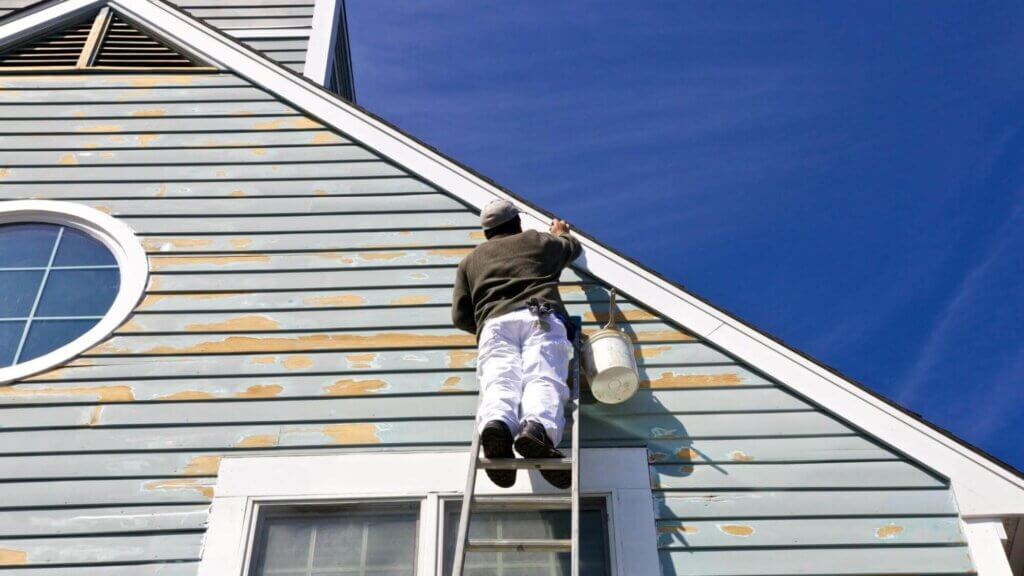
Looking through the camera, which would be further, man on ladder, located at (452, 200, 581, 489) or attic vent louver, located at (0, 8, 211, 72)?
attic vent louver, located at (0, 8, 211, 72)

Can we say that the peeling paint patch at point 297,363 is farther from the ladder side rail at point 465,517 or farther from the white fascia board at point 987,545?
the white fascia board at point 987,545

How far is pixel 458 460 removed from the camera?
498 cm

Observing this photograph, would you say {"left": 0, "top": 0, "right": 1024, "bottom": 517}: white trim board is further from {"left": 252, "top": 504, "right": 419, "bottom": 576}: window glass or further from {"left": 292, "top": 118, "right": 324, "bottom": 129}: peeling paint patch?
{"left": 252, "top": 504, "right": 419, "bottom": 576}: window glass

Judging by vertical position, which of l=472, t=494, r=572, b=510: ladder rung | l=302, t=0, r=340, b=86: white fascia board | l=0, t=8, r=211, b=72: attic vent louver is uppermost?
l=302, t=0, r=340, b=86: white fascia board

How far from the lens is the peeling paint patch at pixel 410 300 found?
5777 mm

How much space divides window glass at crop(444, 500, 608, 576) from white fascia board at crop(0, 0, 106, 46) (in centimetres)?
498

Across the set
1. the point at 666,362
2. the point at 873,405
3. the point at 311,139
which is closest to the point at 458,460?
the point at 666,362

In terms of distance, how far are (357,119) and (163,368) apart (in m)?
2.17

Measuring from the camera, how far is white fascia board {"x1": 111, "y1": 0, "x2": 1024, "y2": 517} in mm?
4938

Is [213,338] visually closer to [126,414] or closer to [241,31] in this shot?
[126,414]

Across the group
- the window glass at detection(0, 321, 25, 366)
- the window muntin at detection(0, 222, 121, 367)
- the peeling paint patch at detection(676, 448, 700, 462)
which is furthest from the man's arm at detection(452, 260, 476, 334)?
the window glass at detection(0, 321, 25, 366)

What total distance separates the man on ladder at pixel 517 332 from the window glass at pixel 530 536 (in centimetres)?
21

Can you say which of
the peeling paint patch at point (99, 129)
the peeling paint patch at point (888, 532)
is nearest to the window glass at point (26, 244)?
the peeling paint patch at point (99, 129)

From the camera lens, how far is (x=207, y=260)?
6004 mm
